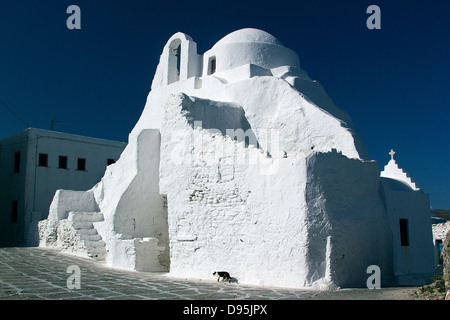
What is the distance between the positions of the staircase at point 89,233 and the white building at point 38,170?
476 cm

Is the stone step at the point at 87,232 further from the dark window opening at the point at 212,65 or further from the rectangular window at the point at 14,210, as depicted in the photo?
the rectangular window at the point at 14,210

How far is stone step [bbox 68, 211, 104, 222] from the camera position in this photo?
1464 cm

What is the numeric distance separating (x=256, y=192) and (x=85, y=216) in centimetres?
876

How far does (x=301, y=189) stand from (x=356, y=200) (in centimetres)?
129

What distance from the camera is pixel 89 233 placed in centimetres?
1403

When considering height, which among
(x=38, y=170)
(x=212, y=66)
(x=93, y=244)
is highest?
(x=212, y=66)

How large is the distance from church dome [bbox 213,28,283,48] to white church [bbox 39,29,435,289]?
0.07 m

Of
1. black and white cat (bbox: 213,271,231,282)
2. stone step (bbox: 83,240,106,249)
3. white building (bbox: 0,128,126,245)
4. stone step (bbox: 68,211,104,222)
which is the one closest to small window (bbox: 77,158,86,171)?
white building (bbox: 0,128,126,245)

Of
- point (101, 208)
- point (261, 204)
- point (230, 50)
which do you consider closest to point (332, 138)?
point (261, 204)

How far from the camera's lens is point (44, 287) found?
7.23 m

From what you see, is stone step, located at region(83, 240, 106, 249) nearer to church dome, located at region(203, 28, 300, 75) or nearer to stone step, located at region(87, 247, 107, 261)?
stone step, located at region(87, 247, 107, 261)

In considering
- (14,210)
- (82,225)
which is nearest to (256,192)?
(82,225)

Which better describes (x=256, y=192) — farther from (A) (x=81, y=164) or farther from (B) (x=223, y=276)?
(A) (x=81, y=164)

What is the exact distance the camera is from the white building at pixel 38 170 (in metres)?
19.7
